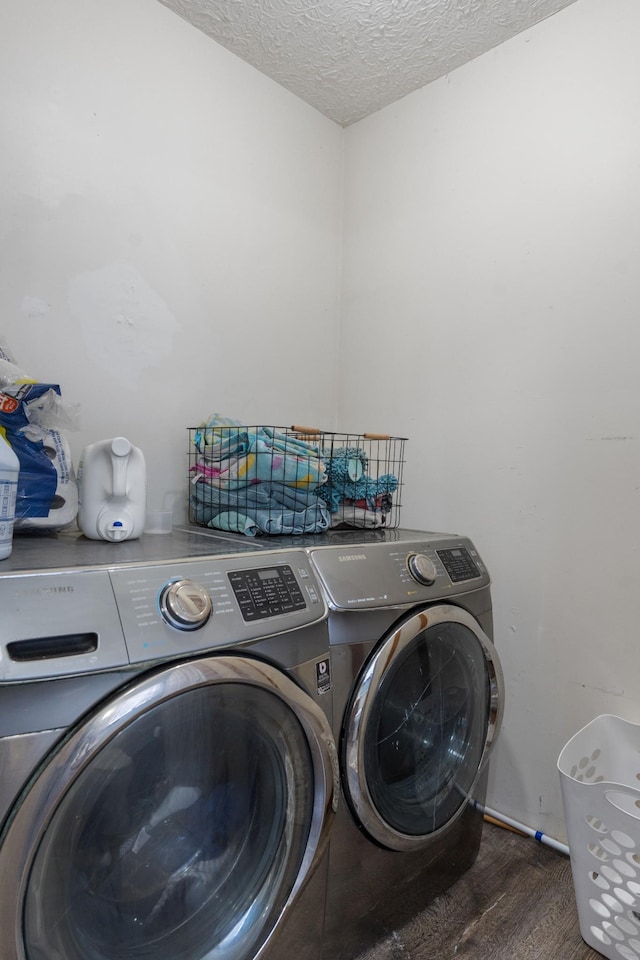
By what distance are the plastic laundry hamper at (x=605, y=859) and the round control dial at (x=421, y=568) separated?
527 mm

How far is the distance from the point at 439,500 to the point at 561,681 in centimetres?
66

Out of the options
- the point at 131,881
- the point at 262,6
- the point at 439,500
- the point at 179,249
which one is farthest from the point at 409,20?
the point at 131,881

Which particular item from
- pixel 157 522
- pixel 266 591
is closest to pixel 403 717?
pixel 266 591

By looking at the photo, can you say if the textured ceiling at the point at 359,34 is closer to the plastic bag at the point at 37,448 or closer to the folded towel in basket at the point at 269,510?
the plastic bag at the point at 37,448

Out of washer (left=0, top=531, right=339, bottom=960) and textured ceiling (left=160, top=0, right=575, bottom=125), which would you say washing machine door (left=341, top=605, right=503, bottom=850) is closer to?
washer (left=0, top=531, right=339, bottom=960)

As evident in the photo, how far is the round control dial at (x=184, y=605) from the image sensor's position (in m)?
0.81

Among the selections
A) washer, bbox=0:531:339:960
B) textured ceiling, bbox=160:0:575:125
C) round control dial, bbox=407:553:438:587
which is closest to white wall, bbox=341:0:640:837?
textured ceiling, bbox=160:0:575:125

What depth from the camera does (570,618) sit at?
1.57 m

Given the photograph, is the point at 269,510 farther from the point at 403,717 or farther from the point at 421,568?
the point at 403,717

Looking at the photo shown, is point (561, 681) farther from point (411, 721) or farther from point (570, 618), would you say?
point (411, 721)

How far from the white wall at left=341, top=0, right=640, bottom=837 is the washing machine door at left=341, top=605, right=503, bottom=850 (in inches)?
13.8

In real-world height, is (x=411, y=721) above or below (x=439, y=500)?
below

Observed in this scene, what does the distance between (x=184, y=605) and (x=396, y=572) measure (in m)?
0.54

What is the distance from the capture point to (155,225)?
1614 millimetres
